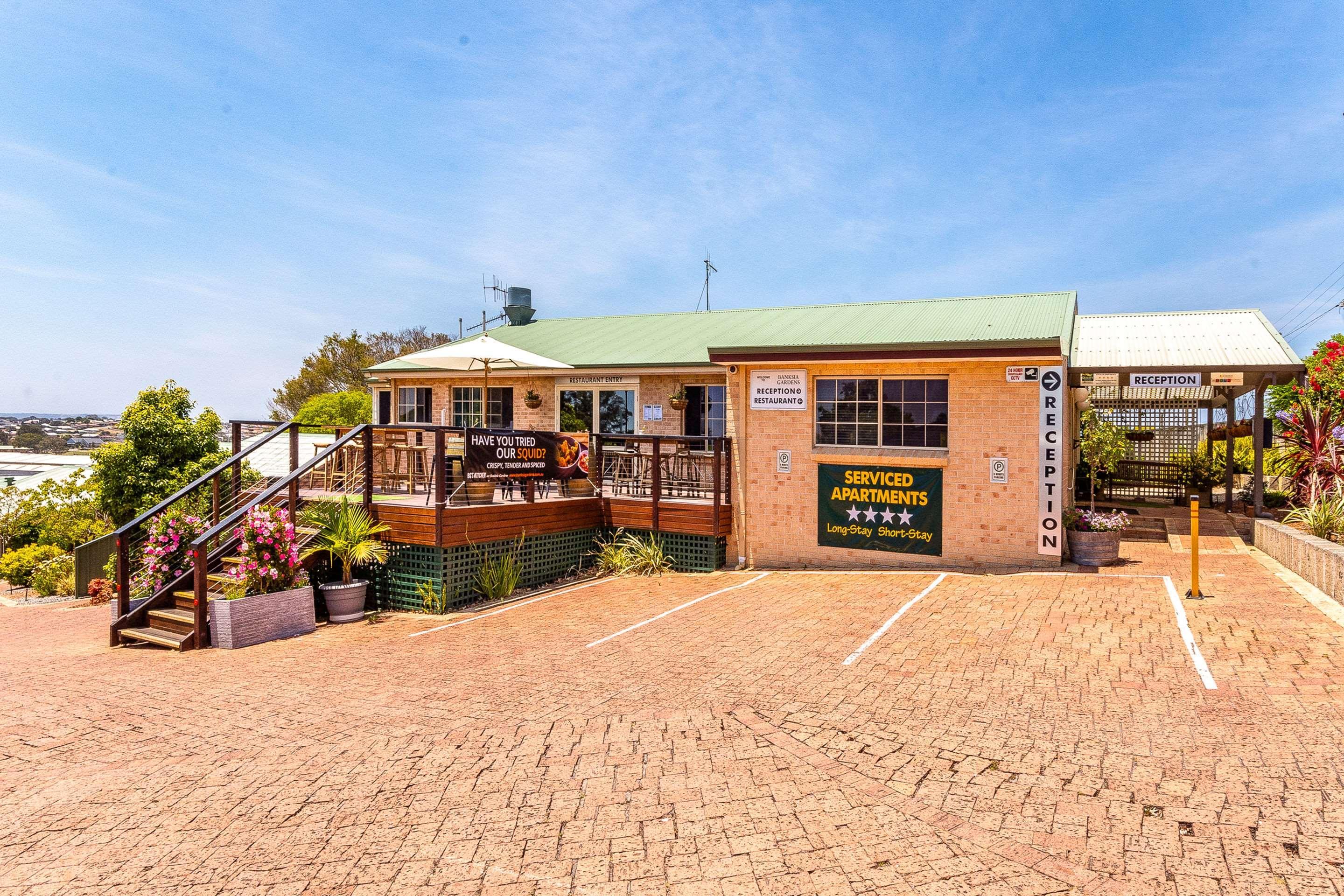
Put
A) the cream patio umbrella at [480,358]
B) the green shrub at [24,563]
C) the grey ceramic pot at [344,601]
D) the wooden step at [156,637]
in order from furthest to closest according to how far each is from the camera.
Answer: the green shrub at [24,563], the cream patio umbrella at [480,358], the grey ceramic pot at [344,601], the wooden step at [156,637]

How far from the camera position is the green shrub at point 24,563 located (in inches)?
691

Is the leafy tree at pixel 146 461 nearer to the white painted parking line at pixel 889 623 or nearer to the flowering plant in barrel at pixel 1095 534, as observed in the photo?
the white painted parking line at pixel 889 623

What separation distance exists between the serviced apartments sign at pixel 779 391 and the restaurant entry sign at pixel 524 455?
2.94 meters

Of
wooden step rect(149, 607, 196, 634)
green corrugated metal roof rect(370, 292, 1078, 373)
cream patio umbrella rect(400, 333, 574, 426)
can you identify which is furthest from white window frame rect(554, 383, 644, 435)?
wooden step rect(149, 607, 196, 634)

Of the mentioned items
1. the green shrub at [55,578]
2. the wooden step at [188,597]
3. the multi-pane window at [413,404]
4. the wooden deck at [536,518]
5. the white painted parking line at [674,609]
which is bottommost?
the green shrub at [55,578]

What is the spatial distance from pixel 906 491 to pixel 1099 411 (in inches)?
439

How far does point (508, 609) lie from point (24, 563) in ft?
47.8

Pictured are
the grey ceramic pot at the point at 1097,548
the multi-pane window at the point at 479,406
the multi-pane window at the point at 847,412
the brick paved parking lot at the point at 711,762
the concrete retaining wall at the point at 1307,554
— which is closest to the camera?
the brick paved parking lot at the point at 711,762

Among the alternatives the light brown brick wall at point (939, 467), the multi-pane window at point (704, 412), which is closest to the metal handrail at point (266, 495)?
the light brown brick wall at point (939, 467)

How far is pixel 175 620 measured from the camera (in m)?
8.88

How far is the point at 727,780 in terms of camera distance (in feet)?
14.9

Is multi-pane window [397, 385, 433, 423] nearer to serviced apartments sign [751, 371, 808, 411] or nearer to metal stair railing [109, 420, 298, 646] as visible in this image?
metal stair railing [109, 420, 298, 646]

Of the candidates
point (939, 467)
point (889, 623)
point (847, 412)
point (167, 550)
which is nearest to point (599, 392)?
point (847, 412)

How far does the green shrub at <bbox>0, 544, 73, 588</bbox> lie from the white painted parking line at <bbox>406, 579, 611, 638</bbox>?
1338cm
